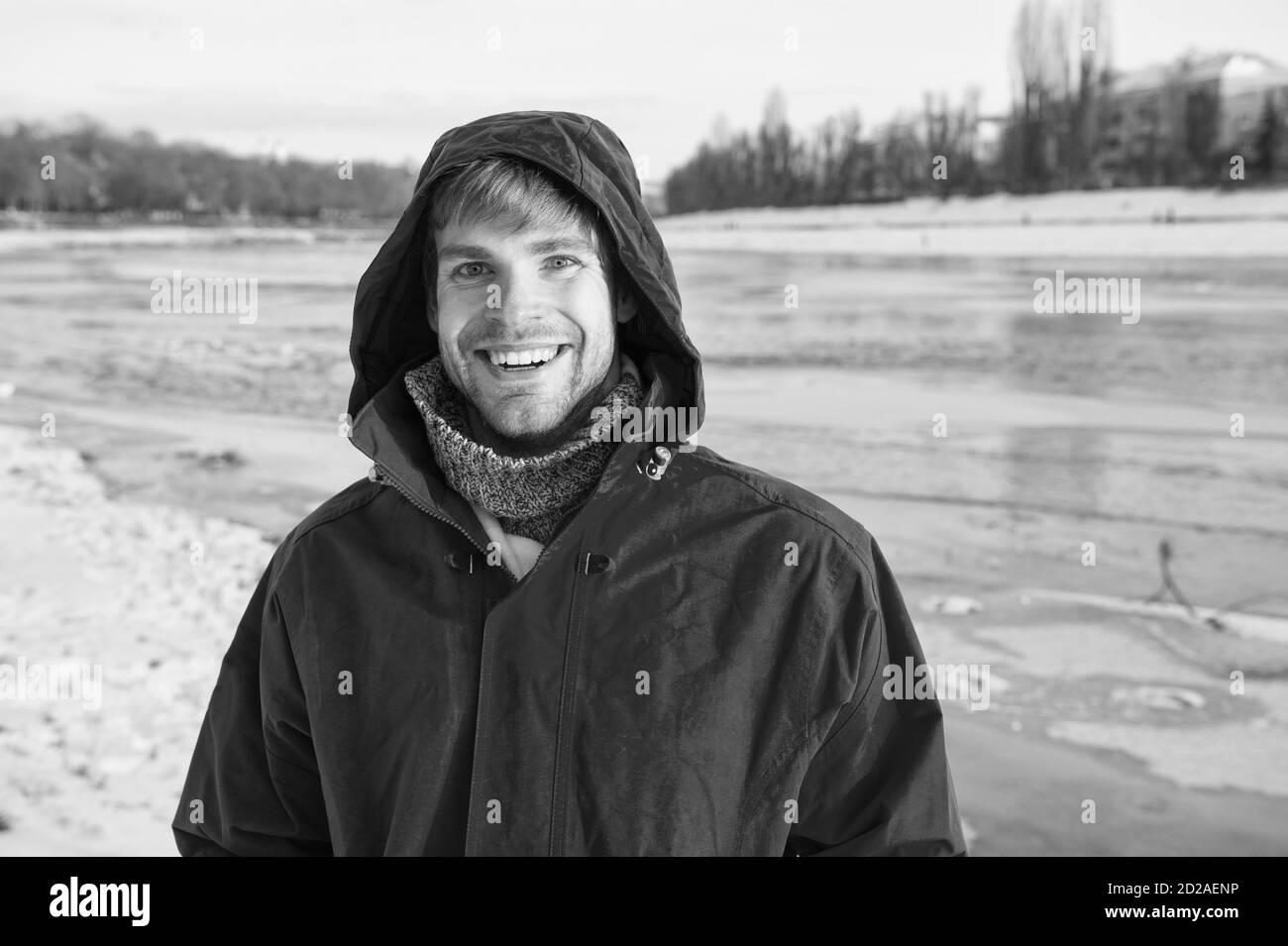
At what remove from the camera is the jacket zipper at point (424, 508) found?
4.27 feet

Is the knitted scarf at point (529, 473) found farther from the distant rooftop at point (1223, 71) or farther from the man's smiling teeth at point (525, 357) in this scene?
the distant rooftop at point (1223, 71)

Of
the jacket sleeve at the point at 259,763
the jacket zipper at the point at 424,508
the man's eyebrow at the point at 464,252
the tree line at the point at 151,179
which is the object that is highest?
the tree line at the point at 151,179

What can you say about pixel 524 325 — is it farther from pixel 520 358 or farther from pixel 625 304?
pixel 625 304

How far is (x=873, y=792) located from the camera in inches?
52.2

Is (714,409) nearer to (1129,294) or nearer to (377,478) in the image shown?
(1129,294)

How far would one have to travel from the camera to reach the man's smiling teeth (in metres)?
1.31

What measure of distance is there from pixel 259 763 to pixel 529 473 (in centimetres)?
52

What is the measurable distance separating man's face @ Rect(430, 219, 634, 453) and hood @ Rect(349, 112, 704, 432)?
58 mm

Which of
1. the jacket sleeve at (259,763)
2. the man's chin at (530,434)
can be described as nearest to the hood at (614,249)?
the man's chin at (530,434)

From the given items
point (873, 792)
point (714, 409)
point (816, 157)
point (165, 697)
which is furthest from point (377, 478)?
point (816, 157)

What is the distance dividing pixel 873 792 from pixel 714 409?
7028mm

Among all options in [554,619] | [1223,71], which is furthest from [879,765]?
[1223,71]

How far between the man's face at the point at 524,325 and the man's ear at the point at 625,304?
0.26ft

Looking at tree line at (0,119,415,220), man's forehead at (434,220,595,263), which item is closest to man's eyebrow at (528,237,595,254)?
man's forehead at (434,220,595,263)
